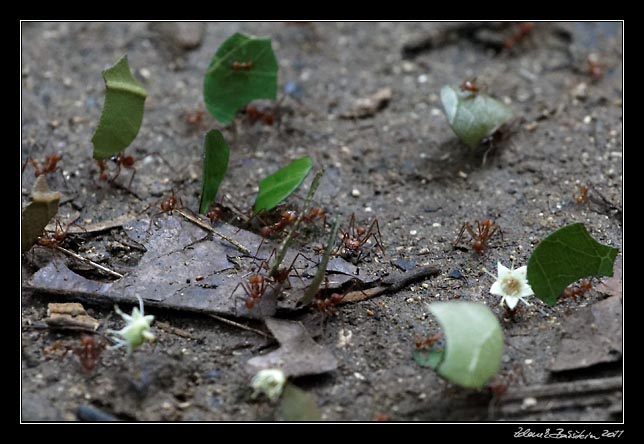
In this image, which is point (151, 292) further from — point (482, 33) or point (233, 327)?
point (482, 33)

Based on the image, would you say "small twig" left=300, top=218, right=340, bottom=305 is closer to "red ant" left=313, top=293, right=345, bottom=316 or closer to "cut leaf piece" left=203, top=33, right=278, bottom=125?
"red ant" left=313, top=293, right=345, bottom=316

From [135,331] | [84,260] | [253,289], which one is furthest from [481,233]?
[84,260]

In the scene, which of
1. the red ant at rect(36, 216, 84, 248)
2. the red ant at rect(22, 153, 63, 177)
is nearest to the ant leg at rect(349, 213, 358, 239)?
the red ant at rect(36, 216, 84, 248)

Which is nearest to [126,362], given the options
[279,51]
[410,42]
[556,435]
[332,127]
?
[556,435]

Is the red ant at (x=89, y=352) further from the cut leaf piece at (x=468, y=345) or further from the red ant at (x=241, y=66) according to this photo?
the red ant at (x=241, y=66)

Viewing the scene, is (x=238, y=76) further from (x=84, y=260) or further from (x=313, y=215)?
(x=84, y=260)
